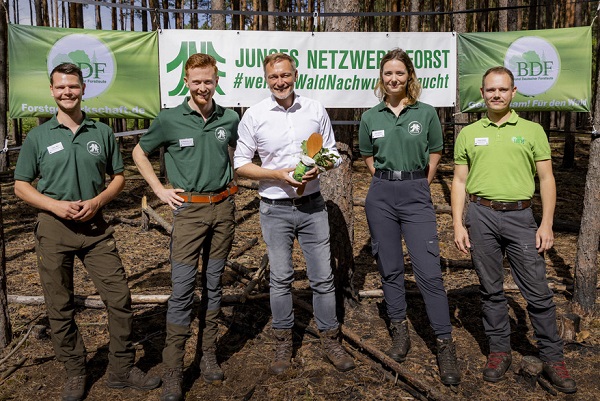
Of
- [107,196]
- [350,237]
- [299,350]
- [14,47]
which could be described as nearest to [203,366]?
[299,350]

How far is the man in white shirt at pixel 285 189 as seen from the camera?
391 centimetres

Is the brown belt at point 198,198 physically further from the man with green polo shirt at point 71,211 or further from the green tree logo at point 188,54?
the green tree logo at point 188,54

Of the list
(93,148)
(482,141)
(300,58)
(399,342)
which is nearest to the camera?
(93,148)

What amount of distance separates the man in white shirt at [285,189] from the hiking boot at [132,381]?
90 cm

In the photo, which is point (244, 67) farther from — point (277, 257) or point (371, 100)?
point (277, 257)

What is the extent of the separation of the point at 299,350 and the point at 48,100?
3.62 m

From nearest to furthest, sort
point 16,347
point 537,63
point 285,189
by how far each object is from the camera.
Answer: point 285,189 < point 16,347 < point 537,63

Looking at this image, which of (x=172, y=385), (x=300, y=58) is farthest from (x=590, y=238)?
(x=172, y=385)

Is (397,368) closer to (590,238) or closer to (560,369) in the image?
(560,369)

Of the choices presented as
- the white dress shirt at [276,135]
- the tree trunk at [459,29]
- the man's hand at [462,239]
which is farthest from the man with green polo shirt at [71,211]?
the tree trunk at [459,29]

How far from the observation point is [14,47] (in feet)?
18.0

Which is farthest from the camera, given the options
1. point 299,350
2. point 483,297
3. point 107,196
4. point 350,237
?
point 350,237

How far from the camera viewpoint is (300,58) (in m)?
5.64

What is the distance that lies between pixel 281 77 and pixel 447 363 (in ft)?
7.80
